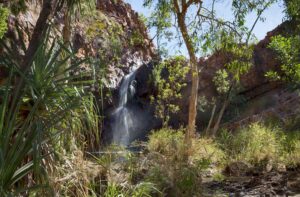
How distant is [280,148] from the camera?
12953 millimetres

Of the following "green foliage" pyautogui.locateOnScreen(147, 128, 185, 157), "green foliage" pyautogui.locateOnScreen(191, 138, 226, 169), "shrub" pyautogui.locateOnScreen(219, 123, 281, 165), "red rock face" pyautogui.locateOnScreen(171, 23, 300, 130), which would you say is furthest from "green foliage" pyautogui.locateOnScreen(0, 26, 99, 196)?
"red rock face" pyautogui.locateOnScreen(171, 23, 300, 130)

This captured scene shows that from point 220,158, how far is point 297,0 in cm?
527

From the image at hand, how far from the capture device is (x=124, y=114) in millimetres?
21703

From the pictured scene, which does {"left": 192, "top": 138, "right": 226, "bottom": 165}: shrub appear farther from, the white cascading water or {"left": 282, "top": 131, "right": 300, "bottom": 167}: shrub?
the white cascading water

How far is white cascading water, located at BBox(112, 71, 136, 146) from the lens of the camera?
2111 cm

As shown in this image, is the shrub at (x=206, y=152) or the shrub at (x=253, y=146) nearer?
the shrub at (x=206, y=152)

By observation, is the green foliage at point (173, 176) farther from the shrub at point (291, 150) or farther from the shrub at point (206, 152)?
the shrub at point (291, 150)

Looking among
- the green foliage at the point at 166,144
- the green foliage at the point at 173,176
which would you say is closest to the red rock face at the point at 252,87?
the green foliage at the point at 166,144

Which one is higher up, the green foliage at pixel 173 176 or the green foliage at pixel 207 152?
the green foliage at pixel 207 152

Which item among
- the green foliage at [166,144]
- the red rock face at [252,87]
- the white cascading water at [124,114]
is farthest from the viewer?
the red rock face at [252,87]

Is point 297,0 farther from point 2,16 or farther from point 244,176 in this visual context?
point 2,16

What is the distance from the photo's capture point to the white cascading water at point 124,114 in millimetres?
21109

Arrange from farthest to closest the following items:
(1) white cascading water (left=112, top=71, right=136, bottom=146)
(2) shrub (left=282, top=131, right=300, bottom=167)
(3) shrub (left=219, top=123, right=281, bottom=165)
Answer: (1) white cascading water (left=112, top=71, right=136, bottom=146), (3) shrub (left=219, top=123, right=281, bottom=165), (2) shrub (left=282, top=131, right=300, bottom=167)

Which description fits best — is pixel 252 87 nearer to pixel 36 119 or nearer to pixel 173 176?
Answer: pixel 173 176
